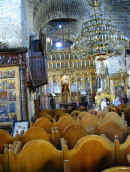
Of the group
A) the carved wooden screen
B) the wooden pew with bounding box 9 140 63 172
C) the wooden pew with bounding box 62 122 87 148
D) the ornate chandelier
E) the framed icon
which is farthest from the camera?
the ornate chandelier

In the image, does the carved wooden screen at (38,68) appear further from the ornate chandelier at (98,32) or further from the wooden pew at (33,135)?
the wooden pew at (33,135)

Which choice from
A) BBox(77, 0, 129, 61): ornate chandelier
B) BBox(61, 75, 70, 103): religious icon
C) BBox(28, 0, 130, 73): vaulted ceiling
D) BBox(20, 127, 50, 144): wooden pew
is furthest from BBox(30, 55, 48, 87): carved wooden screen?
BBox(61, 75, 70, 103): religious icon

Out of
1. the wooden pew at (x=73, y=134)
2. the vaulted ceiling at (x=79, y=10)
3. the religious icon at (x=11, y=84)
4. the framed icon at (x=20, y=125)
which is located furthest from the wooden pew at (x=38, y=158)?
the vaulted ceiling at (x=79, y=10)

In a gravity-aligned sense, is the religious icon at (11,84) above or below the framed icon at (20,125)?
above

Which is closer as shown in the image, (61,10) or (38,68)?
(38,68)

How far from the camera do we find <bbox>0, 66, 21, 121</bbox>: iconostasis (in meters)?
7.08

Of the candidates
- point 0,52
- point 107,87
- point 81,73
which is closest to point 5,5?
point 0,52

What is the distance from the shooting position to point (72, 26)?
24.3 metres

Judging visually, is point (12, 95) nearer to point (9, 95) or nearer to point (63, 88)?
point (9, 95)

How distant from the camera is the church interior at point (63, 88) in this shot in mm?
2354

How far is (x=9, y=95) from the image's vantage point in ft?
23.4

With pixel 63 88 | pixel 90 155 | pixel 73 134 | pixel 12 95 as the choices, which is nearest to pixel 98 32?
pixel 12 95

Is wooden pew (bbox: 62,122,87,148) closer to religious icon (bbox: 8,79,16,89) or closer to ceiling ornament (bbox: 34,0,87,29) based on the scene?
religious icon (bbox: 8,79,16,89)

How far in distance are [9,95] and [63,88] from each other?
56.8ft
